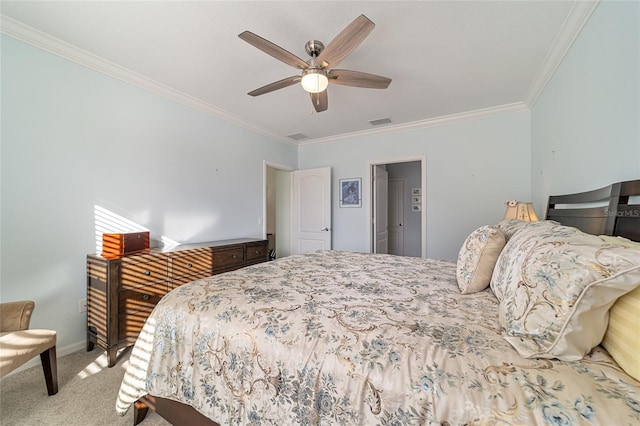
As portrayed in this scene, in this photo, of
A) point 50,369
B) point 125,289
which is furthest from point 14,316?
point 125,289

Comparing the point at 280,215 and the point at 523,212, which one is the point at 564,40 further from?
the point at 280,215

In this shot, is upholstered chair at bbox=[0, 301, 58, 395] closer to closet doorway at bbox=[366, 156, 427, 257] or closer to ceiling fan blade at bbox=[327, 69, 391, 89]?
ceiling fan blade at bbox=[327, 69, 391, 89]

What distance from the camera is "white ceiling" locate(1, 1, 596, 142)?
67.4 inches

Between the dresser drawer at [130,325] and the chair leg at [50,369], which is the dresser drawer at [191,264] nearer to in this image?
the dresser drawer at [130,325]

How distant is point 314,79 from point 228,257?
7.14 feet

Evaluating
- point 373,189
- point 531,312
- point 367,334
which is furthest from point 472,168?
point 367,334

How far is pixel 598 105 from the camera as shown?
157cm

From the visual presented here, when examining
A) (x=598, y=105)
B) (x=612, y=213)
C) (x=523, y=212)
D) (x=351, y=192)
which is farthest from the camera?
(x=351, y=192)

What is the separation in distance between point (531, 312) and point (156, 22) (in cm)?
275

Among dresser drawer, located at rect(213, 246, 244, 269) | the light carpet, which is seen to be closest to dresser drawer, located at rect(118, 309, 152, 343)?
the light carpet

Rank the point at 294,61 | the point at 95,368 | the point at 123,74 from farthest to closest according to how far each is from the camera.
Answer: the point at 123,74, the point at 95,368, the point at 294,61

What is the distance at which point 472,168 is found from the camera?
3.51 m

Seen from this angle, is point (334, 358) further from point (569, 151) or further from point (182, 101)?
point (182, 101)

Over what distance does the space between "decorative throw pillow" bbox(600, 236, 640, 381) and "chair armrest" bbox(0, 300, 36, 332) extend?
2.84m
